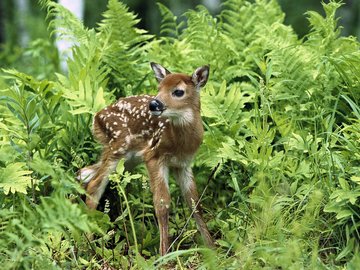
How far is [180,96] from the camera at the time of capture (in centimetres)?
731

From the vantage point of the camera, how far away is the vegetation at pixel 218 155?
6.55 m

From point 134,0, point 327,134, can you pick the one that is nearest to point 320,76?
point 327,134

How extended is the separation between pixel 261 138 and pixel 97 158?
1.55 metres

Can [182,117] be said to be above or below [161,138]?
above

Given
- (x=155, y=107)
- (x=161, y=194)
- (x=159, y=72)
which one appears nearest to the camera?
(x=155, y=107)

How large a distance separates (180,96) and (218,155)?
662 millimetres

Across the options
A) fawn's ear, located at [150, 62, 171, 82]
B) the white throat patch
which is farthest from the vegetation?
fawn's ear, located at [150, 62, 171, 82]

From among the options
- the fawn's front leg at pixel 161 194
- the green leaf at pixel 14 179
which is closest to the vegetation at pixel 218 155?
the green leaf at pixel 14 179

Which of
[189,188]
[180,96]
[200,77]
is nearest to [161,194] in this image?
[189,188]

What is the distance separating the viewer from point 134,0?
1057 inches

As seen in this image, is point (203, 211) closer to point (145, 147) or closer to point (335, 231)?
point (145, 147)

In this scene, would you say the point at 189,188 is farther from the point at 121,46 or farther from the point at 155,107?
the point at 121,46

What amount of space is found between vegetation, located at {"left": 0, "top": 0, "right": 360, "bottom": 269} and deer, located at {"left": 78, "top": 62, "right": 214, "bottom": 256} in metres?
0.19

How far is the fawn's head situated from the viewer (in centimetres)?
723
